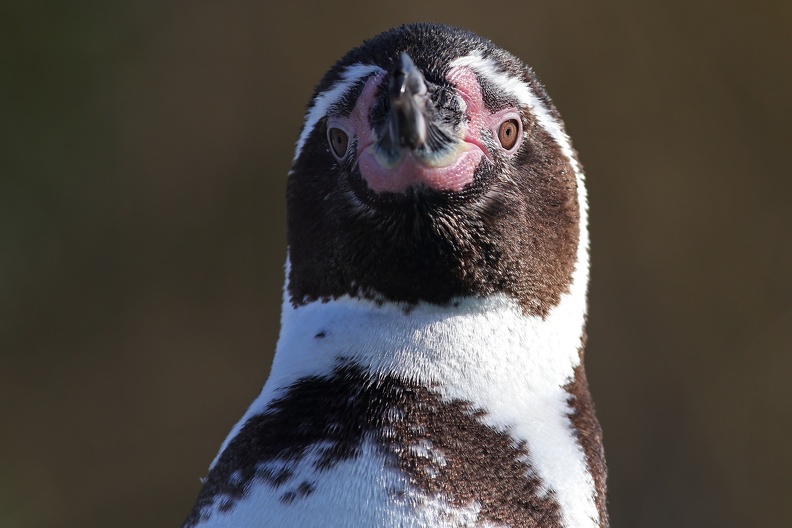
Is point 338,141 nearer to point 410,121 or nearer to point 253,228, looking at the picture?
point 410,121

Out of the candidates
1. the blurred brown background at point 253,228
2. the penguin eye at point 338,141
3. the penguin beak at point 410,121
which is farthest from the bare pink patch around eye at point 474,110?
the blurred brown background at point 253,228

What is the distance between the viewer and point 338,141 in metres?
2.25

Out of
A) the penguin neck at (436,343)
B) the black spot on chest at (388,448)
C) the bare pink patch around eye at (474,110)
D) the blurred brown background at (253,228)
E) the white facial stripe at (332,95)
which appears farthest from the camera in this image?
the blurred brown background at (253,228)

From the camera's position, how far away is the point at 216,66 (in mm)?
6180

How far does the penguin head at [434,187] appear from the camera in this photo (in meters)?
2.06

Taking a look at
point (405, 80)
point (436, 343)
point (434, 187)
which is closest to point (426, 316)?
point (436, 343)

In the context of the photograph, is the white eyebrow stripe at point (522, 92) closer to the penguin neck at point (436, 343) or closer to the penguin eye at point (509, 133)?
the penguin eye at point (509, 133)

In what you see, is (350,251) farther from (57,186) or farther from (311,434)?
(57,186)

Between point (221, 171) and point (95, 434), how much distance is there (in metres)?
1.69

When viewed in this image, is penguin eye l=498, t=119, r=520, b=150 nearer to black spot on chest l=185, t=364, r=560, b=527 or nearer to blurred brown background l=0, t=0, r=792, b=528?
black spot on chest l=185, t=364, r=560, b=527

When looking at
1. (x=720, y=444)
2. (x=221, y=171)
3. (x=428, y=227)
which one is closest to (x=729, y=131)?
(x=720, y=444)

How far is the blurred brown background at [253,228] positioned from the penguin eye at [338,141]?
151 inches

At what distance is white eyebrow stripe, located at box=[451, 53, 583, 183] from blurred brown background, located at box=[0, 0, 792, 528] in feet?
11.7

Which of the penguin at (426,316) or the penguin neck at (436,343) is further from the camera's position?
the penguin neck at (436,343)
